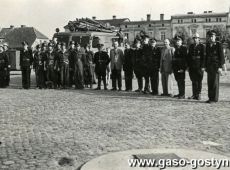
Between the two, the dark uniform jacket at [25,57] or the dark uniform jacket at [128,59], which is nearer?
the dark uniform jacket at [128,59]

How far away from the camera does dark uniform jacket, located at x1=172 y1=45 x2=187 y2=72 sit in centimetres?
1296

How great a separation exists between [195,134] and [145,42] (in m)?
6.76

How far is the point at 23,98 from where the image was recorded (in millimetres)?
13750

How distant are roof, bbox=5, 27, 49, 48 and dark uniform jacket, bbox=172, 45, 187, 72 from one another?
212 feet

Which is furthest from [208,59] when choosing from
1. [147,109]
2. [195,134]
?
[195,134]

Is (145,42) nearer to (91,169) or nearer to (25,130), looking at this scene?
(25,130)

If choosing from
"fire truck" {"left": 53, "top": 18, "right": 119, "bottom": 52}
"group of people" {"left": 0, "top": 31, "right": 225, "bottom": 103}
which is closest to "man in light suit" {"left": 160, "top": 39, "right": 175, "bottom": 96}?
"group of people" {"left": 0, "top": 31, "right": 225, "bottom": 103}

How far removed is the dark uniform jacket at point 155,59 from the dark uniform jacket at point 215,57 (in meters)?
2.23

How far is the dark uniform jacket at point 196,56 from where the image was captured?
12.5 m

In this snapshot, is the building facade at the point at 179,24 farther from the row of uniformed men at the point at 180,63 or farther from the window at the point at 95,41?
the row of uniformed men at the point at 180,63

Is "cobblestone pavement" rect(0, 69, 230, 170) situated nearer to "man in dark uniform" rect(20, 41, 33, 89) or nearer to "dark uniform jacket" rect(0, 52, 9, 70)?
"man in dark uniform" rect(20, 41, 33, 89)

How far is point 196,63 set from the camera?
41.4ft

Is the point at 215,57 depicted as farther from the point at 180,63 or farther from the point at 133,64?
the point at 133,64

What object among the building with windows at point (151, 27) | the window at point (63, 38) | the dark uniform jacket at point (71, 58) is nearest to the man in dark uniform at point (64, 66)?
the dark uniform jacket at point (71, 58)
